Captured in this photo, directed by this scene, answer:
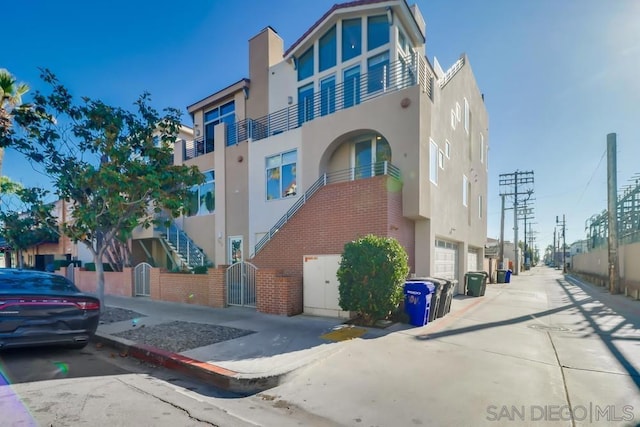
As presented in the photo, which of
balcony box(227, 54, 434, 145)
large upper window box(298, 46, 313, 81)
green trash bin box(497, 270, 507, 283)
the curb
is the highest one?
large upper window box(298, 46, 313, 81)

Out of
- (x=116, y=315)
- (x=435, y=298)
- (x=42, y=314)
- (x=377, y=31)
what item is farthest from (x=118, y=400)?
(x=377, y=31)

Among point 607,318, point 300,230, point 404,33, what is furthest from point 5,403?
point 404,33

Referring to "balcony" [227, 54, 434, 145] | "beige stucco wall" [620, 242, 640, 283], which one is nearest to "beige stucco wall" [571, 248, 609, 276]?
"beige stucco wall" [620, 242, 640, 283]

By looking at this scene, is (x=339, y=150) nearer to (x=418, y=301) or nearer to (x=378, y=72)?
(x=378, y=72)

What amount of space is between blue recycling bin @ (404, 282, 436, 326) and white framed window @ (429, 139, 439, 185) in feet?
14.5

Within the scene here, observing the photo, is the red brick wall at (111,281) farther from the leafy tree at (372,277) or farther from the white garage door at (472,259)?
the white garage door at (472,259)

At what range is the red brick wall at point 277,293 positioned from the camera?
31.0 feet

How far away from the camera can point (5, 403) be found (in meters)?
4.02

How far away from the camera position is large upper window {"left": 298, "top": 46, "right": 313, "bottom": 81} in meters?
15.9

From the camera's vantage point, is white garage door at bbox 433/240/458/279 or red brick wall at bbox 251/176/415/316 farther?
white garage door at bbox 433/240/458/279

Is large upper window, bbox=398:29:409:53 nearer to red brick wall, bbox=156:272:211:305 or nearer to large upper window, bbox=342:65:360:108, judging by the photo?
large upper window, bbox=342:65:360:108

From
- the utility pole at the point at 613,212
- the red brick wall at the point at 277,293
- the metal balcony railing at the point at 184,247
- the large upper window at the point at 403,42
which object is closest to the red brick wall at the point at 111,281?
the metal balcony railing at the point at 184,247

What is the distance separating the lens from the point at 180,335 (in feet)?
23.8

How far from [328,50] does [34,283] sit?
543 inches
